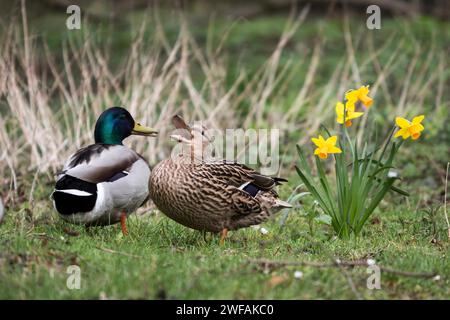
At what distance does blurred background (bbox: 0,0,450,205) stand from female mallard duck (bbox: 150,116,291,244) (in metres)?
0.96

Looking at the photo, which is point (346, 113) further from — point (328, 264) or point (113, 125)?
point (113, 125)

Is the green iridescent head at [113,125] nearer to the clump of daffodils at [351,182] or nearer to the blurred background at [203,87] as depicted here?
the blurred background at [203,87]

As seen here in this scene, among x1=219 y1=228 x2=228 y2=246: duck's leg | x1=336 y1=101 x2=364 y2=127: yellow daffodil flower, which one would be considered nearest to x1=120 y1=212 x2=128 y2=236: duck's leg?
x1=219 y1=228 x2=228 y2=246: duck's leg

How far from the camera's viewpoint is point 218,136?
8633 mm

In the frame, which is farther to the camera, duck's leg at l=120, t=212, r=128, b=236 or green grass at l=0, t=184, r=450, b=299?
duck's leg at l=120, t=212, r=128, b=236

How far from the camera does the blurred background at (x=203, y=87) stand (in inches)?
311

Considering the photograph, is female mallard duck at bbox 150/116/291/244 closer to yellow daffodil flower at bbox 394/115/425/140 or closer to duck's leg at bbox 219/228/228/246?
duck's leg at bbox 219/228/228/246

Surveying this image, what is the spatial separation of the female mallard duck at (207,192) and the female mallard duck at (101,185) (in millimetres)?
253

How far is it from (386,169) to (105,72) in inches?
128

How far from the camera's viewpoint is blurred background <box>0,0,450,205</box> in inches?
311

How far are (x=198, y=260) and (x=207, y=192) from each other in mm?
741

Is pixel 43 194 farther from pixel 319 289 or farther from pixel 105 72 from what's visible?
pixel 319 289

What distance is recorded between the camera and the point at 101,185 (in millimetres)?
5789
